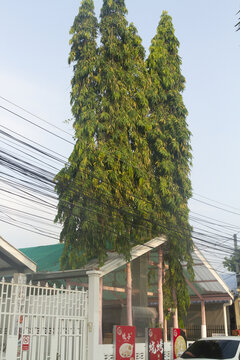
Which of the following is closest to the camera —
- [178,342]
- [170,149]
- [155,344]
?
[155,344]

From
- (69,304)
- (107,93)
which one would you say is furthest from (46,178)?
(107,93)

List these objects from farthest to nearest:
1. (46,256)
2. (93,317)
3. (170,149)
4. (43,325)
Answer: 1. (170,149)
2. (46,256)
3. (93,317)
4. (43,325)

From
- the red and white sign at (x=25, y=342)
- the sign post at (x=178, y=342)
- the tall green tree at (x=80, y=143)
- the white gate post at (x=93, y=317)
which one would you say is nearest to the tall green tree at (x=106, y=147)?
the tall green tree at (x=80, y=143)

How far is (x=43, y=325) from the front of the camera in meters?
10.6

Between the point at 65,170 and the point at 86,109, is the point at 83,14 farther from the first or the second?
the point at 65,170

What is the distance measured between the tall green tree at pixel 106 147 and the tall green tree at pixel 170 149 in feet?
3.97

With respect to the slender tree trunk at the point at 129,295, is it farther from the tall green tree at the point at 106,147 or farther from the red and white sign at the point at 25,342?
the red and white sign at the point at 25,342

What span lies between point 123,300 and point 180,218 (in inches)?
190

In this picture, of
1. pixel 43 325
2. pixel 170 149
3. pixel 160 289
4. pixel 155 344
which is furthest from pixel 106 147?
pixel 43 325

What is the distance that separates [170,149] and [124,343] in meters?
11.8

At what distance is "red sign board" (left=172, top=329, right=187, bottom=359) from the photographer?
→ 596 inches

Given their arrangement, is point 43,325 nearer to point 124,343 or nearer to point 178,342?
point 124,343

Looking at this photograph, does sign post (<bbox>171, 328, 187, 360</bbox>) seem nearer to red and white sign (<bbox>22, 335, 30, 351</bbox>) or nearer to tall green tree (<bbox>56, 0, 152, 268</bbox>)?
tall green tree (<bbox>56, 0, 152, 268</bbox>)

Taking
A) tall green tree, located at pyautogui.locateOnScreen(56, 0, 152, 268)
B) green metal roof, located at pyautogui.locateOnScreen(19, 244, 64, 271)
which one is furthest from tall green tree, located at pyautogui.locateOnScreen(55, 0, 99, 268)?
green metal roof, located at pyautogui.locateOnScreen(19, 244, 64, 271)
